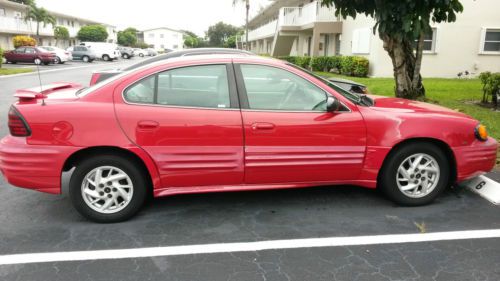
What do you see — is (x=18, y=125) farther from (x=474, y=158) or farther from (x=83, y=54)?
(x=83, y=54)

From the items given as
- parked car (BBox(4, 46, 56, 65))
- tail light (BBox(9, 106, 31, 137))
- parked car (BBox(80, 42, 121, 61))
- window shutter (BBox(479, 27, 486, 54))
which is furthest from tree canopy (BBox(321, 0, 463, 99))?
parked car (BBox(80, 42, 121, 61))

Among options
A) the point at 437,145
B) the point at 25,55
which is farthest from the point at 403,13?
the point at 25,55

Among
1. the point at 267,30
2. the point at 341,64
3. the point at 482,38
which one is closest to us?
the point at 482,38

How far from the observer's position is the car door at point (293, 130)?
12.5 ft

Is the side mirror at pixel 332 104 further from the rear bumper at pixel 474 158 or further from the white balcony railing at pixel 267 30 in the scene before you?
the white balcony railing at pixel 267 30

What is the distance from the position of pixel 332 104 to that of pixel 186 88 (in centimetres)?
136

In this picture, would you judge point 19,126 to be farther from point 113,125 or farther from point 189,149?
point 189,149

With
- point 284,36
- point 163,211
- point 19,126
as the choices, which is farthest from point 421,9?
point 284,36

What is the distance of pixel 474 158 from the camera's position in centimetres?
419

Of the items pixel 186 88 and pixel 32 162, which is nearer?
pixel 32 162

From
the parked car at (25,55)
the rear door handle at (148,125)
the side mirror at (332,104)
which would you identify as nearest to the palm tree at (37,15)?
the parked car at (25,55)

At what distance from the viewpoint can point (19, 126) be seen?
11.7ft

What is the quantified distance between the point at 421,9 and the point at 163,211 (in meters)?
5.22

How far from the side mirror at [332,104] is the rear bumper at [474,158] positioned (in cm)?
131
